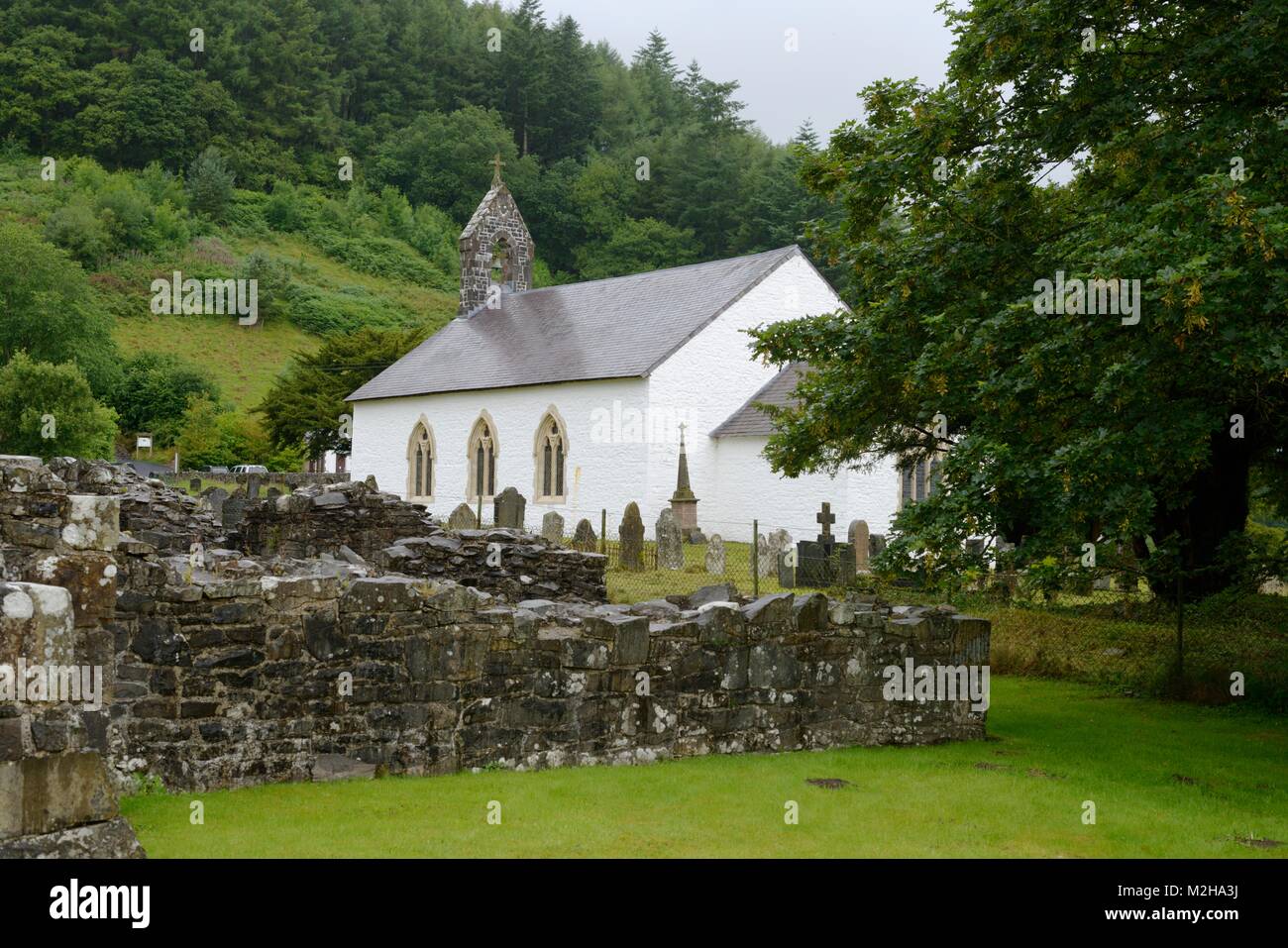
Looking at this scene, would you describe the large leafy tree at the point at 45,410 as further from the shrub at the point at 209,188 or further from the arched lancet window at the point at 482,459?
the shrub at the point at 209,188

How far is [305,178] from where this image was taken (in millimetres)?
94938

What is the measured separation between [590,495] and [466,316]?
14.3 m

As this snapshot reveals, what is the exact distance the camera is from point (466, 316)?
45.8 metres

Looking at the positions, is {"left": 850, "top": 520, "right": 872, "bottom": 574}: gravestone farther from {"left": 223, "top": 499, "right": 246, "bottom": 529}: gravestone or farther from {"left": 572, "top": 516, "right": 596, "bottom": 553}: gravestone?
A: {"left": 223, "top": 499, "right": 246, "bottom": 529}: gravestone

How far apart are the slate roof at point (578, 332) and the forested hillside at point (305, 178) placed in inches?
290

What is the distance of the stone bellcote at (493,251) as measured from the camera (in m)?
46.1

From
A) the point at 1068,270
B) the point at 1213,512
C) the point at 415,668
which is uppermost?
the point at 1068,270

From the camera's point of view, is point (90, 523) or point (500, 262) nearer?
point (90, 523)

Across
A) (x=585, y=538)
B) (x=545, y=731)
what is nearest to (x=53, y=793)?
(x=545, y=731)

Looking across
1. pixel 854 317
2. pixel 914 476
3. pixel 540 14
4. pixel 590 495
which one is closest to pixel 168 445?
pixel 590 495

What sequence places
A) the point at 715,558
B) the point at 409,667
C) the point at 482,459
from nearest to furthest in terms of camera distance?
the point at 409,667 → the point at 715,558 → the point at 482,459

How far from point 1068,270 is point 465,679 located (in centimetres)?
749

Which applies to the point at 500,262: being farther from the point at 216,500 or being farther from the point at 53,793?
the point at 53,793

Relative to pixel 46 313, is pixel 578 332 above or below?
below
